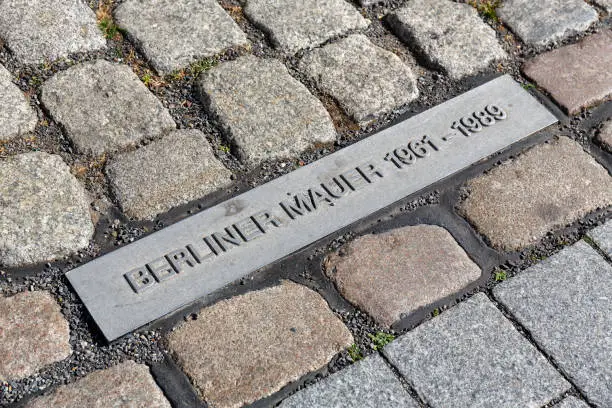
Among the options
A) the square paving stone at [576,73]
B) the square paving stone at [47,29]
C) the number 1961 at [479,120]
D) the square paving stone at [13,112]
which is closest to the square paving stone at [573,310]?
the number 1961 at [479,120]

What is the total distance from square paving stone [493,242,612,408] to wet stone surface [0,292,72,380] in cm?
129

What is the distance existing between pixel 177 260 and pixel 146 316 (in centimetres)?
21

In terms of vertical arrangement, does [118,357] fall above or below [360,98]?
below

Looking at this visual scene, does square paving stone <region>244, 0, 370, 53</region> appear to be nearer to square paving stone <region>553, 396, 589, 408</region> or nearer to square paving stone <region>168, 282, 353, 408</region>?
square paving stone <region>168, 282, 353, 408</region>

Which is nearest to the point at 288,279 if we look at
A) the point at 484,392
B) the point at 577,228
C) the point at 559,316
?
the point at 484,392

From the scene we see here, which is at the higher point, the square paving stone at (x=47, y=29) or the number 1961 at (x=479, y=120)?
the number 1961 at (x=479, y=120)

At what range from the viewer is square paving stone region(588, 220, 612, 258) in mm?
2455

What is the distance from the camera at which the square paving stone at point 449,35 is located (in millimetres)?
2953

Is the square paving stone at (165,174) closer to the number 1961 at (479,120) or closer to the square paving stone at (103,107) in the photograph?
the square paving stone at (103,107)

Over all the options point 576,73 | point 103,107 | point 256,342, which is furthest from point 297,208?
point 576,73

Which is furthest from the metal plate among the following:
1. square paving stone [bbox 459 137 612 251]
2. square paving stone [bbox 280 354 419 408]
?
square paving stone [bbox 280 354 419 408]

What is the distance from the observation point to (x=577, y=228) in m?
2.52

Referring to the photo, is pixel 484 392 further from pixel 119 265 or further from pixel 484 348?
pixel 119 265

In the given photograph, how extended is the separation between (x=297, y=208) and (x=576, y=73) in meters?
1.31
